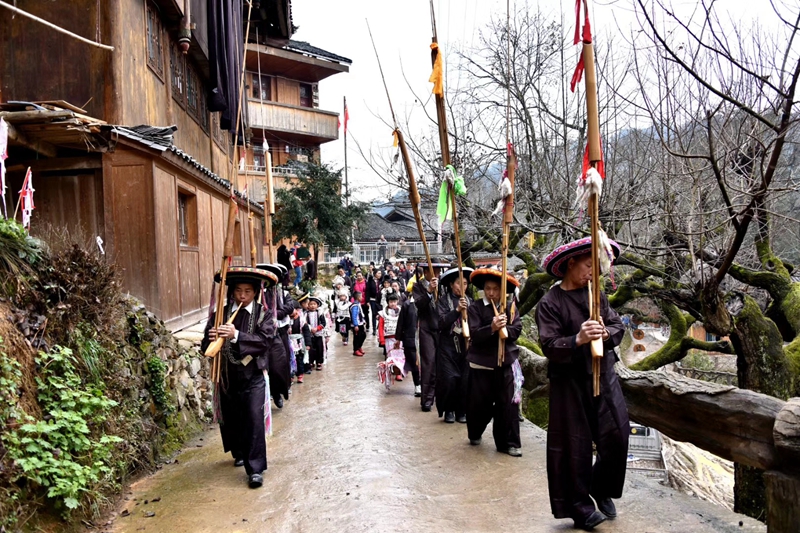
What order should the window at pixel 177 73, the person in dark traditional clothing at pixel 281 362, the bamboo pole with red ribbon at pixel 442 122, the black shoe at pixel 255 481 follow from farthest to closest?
1. the window at pixel 177 73
2. the person in dark traditional clothing at pixel 281 362
3. the bamboo pole with red ribbon at pixel 442 122
4. the black shoe at pixel 255 481

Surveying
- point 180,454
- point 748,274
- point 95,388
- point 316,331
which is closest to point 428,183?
point 316,331

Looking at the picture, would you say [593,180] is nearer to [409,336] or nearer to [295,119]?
[409,336]

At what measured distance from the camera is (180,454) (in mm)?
6637

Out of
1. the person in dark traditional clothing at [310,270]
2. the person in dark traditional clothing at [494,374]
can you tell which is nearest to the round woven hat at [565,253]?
the person in dark traditional clothing at [494,374]

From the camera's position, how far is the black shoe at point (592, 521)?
416 cm

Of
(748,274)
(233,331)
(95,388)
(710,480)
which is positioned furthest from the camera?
(710,480)

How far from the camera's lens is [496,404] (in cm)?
637

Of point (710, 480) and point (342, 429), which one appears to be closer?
point (342, 429)

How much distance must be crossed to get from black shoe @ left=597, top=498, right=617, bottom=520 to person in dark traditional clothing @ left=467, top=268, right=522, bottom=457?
1823mm

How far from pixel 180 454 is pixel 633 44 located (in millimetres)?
7141

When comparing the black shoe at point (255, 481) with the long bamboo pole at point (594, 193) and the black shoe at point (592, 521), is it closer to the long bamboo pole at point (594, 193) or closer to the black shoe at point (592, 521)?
the black shoe at point (592, 521)

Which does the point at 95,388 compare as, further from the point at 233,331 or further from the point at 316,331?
the point at 316,331

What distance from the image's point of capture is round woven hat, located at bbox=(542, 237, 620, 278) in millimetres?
4336

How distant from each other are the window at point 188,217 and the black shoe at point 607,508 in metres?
8.82
